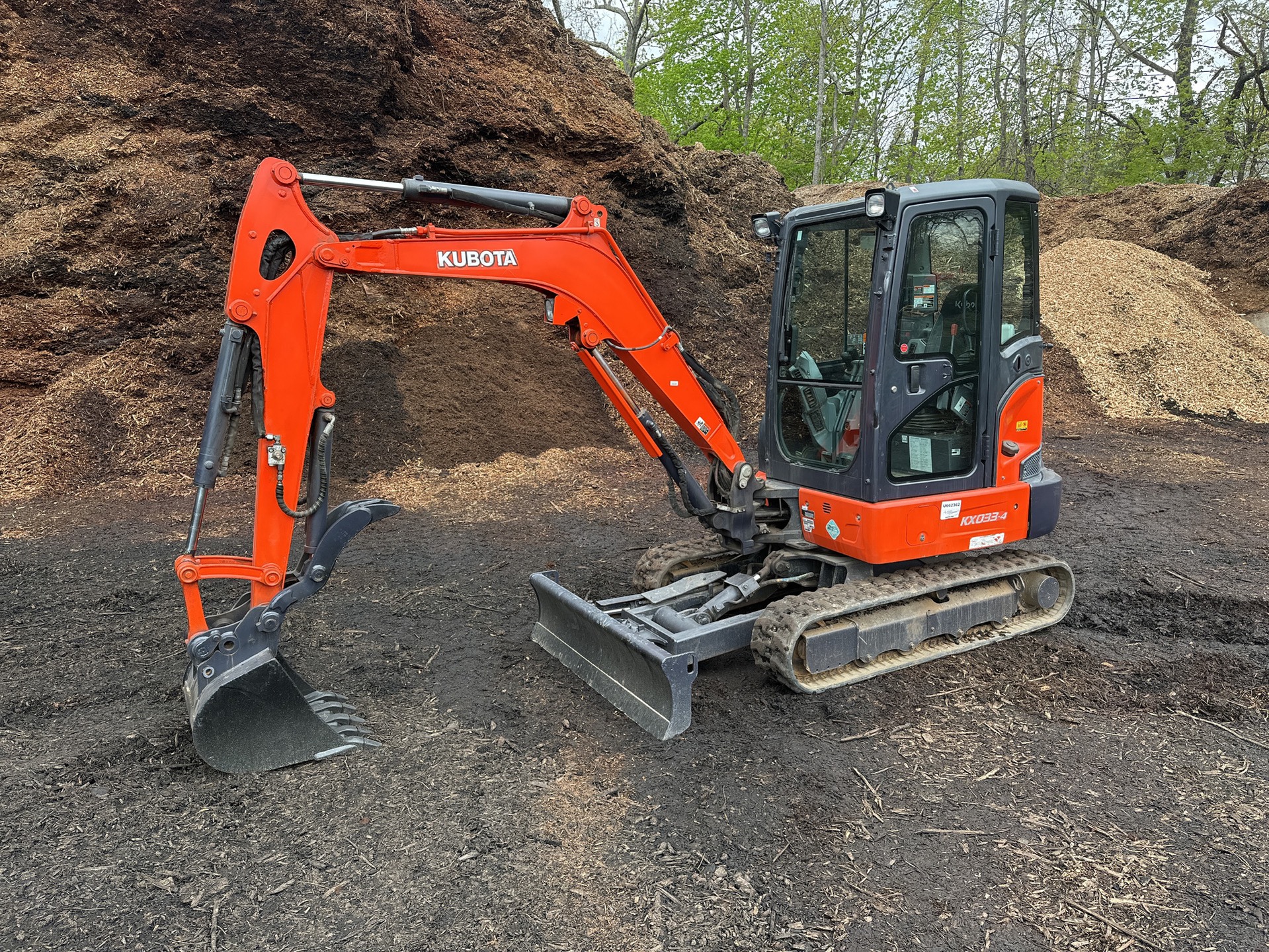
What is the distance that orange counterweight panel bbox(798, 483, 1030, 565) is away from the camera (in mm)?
4520

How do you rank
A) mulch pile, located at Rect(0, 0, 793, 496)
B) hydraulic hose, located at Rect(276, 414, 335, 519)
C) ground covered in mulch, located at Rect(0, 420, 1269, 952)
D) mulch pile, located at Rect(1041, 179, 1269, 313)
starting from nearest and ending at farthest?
ground covered in mulch, located at Rect(0, 420, 1269, 952)
hydraulic hose, located at Rect(276, 414, 335, 519)
mulch pile, located at Rect(0, 0, 793, 496)
mulch pile, located at Rect(1041, 179, 1269, 313)

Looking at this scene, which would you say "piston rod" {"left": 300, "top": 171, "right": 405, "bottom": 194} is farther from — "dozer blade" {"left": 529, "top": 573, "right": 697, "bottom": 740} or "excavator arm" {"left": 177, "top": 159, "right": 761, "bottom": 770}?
"dozer blade" {"left": 529, "top": 573, "right": 697, "bottom": 740}

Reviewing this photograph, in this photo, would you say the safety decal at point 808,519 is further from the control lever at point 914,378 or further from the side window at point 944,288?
the side window at point 944,288

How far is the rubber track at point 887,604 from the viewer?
4246 mm

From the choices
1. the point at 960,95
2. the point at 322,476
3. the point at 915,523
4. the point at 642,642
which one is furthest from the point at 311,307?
the point at 960,95

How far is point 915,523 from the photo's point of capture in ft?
15.1

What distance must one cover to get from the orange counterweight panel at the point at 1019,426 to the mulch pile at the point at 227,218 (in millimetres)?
6010

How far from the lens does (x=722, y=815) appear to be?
11.0 ft

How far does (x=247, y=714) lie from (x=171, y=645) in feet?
5.88

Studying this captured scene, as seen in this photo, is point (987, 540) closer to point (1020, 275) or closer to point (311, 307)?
point (1020, 275)

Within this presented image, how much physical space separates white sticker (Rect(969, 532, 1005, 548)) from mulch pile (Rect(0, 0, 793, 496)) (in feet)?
19.6

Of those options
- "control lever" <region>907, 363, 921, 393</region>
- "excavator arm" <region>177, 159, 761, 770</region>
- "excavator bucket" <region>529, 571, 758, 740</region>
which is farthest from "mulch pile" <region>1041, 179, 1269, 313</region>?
"excavator arm" <region>177, 159, 761, 770</region>

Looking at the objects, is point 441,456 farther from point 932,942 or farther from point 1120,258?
point 1120,258

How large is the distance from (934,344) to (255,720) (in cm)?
393
